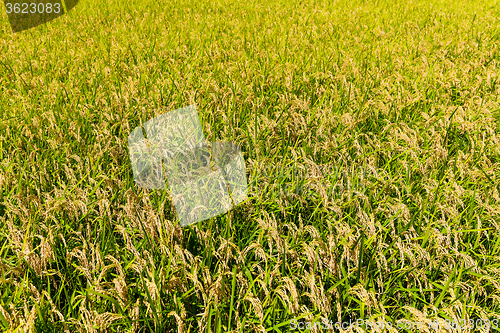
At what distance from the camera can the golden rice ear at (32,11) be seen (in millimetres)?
6565

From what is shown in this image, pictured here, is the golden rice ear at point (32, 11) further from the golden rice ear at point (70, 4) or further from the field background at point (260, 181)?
the field background at point (260, 181)

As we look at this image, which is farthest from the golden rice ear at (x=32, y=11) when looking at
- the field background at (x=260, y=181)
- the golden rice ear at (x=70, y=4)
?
the field background at (x=260, y=181)

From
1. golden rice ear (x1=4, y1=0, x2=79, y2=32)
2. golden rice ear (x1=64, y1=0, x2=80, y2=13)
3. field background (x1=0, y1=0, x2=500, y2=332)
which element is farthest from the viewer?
golden rice ear (x1=64, y1=0, x2=80, y2=13)

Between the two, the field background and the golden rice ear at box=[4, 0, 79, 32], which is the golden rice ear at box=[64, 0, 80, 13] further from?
the field background

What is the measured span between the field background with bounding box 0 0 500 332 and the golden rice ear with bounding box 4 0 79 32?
39 centimetres

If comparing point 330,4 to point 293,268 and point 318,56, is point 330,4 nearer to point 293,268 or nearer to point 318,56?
point 318,56

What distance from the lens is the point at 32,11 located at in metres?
7.66

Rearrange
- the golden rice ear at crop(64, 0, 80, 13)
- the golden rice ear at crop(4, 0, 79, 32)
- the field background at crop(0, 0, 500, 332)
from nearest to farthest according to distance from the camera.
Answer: the field background at crop(0, 0, 500, 332) < the golden rice ear at crop(4, 0, 79, 32) < the golden rice ear at crop(64, 0, 80, 13)

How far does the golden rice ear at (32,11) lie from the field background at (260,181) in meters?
0.39

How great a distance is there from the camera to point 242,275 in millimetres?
1807

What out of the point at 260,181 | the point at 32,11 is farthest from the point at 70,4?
the point at 260,181

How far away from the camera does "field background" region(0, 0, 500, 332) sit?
5.51ft

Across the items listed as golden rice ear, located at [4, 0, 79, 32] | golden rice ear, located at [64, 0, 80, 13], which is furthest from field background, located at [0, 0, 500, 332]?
golden rice ear, located at [64, 0, 80, 13]

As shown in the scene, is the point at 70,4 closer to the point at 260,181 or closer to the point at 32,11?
the point at 32,11
